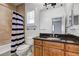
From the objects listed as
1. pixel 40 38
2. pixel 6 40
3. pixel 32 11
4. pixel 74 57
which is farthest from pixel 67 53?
pixel 6 40

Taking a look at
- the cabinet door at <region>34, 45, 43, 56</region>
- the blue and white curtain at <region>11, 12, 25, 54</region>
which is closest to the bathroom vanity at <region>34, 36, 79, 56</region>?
the cabinet door at <region>34, 45, 43, 56</region>

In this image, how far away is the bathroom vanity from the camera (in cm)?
166

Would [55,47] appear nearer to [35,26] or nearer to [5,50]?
[35,26]

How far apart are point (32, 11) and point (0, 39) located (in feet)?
2.51

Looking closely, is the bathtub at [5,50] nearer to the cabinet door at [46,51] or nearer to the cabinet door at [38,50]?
the cabinet door at [38,50]

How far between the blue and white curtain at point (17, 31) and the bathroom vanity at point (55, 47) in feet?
0.95

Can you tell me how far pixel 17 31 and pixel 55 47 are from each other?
783mm

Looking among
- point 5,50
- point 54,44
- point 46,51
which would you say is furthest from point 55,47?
point 5,50

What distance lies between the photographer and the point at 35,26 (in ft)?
6.13

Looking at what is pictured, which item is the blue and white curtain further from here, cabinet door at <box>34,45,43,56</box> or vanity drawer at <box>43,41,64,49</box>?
vanity drawer at <box>43,41,64,49</box>

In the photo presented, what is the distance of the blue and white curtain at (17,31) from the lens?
1830 millimetres

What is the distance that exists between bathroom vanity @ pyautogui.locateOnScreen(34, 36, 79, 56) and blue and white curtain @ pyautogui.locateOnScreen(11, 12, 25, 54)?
29 centimetres

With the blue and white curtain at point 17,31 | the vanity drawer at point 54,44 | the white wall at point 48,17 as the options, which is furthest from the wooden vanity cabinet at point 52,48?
the blue and white curtain at point 17,31

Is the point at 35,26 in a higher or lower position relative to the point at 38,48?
higher
